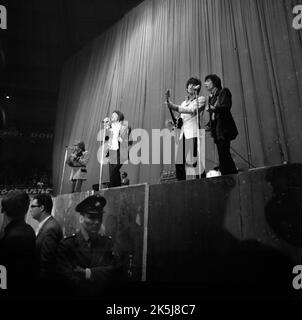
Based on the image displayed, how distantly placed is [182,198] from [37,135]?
1075 centimetres

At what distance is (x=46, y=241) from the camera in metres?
2.50

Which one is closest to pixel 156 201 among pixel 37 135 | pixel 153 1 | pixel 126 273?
pixel 126 273

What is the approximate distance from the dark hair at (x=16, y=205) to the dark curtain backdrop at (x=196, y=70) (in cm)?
316

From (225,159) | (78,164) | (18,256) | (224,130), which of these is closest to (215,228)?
(225,159)

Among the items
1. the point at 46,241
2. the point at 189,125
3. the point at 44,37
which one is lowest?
the point at 46,241

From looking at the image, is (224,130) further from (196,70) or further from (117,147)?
(196,70)

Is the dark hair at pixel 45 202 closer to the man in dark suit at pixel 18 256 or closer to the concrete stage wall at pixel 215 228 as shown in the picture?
the man in dark suit at pixel 18 256

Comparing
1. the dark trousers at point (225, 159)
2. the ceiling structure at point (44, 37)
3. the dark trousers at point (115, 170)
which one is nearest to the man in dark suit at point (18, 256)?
the dark trousers at point (115, 170)

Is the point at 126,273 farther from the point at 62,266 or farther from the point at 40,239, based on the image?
the point at 40,239
